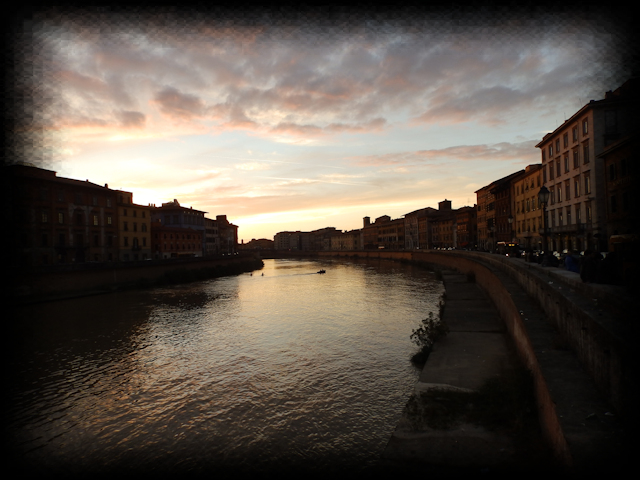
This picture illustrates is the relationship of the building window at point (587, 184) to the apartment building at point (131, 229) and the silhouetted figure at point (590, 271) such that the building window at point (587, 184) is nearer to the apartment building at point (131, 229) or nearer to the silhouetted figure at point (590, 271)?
the silhouetted figure at point (590, 271)

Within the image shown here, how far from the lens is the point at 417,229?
123 metres

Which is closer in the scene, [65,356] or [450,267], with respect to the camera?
[65,356]

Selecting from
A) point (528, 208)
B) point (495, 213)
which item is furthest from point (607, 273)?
point (495, 213)

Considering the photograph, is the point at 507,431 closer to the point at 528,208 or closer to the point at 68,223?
the point at 528,208

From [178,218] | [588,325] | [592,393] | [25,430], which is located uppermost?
[178,218]

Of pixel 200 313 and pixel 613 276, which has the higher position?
pixel 613 276

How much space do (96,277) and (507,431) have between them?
42.4 m

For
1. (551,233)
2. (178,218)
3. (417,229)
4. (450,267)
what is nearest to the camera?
(551,233)

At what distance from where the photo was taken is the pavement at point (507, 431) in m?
4.65

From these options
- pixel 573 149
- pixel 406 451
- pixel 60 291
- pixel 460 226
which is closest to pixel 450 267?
pixel 573 149

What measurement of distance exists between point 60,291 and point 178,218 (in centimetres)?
5115

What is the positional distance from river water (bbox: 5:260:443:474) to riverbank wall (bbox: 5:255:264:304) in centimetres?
755

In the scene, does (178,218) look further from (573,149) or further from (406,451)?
(406,451)

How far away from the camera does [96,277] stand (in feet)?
132
